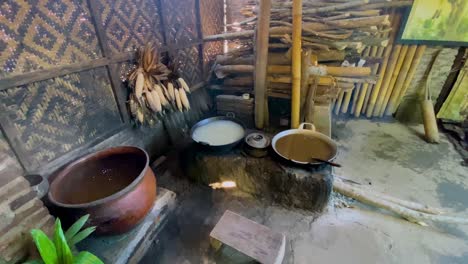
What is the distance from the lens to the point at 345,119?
4961 mm

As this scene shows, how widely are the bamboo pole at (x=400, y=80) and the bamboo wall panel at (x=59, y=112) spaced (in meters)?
5.20

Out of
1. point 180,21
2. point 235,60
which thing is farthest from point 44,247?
point 235,60

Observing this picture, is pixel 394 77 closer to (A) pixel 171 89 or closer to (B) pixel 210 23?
(B) pixel 210 23

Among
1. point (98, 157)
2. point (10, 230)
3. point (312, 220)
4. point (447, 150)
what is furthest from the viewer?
point (447, 150)

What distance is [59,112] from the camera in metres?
2.17

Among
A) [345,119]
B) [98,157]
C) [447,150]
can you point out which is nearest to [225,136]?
[98,157]

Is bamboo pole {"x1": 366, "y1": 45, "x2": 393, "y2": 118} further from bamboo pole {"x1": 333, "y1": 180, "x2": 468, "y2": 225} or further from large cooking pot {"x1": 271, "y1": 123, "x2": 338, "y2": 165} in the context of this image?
large cooking pot {"x1": 271, "y1": 123, "x2": 338, "y2": 165}

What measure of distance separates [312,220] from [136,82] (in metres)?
2.77

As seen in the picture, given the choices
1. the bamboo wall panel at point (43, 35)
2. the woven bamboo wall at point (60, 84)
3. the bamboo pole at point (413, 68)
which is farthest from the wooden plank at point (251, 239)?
the bamboo pole at point (413, 68)

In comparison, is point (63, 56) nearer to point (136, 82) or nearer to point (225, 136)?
point (136, 82)

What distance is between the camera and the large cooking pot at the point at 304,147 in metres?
2.56

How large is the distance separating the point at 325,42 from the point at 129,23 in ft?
8.91

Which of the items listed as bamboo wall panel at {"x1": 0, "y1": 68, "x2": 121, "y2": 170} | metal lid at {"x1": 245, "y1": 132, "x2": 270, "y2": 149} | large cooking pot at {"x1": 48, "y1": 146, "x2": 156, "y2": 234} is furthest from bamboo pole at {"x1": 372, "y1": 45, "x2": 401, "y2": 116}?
bamboo wall panel at {"x1": 0, "y1": 68, "x2": 121, "y2": 170}

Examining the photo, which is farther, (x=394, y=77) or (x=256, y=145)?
(x=394, y=77)
